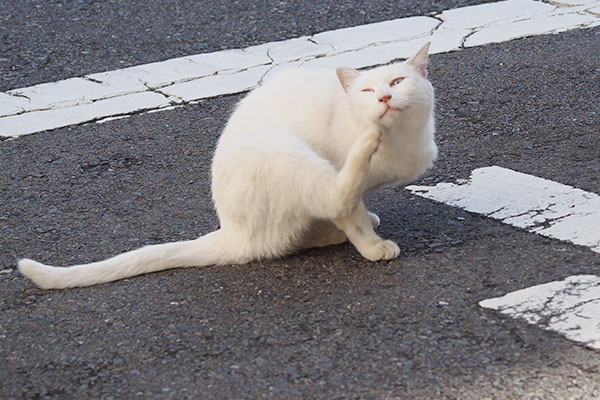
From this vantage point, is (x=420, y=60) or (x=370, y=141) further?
(x=420, y=60)

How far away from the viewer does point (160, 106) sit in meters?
5.75

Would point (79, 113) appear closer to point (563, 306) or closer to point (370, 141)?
point (370, 141)

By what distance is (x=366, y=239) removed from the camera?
364 centimetres

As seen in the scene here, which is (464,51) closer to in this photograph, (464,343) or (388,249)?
(388,249)

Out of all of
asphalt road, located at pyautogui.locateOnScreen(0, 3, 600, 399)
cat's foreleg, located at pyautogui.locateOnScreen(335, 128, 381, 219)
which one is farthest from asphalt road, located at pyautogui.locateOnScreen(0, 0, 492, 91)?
cat's foreleg, located at pyautogui.locateOnScreen(335, 128, 381, 219)

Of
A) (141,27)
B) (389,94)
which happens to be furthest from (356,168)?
(141,27)

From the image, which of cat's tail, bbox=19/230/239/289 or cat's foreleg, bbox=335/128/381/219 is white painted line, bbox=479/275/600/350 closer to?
cat's foreleg, bbox=335/128/381/219

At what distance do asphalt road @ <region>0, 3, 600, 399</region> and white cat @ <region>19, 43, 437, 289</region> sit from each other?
0.07 meters

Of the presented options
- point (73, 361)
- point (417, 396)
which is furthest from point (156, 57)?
point (417, 396)

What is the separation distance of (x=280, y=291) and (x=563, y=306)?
1.01 meters

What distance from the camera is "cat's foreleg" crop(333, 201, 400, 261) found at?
142 inches

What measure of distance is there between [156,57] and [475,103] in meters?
2.33

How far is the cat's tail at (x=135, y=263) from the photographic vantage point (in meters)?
3.61

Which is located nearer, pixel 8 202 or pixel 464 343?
pixel 464 343
